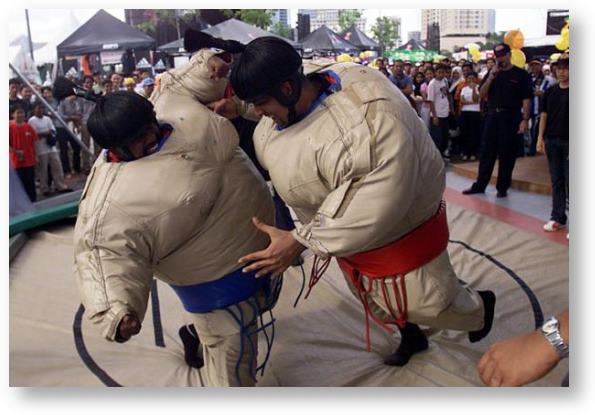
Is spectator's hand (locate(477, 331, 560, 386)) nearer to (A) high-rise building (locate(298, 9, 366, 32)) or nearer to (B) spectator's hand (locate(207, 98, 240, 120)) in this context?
(B) spectator's hand (locate(207, 98, 240, 120))

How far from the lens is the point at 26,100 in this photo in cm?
226

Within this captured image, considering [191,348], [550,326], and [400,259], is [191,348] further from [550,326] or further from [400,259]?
[550,326]

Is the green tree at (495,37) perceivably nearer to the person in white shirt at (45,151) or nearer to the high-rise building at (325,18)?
the high-rise building at (325,18)

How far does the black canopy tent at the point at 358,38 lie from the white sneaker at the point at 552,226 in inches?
47.1

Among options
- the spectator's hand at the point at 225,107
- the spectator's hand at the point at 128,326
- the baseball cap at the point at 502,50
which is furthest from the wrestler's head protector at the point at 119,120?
the baseball cap at the point at 502,50

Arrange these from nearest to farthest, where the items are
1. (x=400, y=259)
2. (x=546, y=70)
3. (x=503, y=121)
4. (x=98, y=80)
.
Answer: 1. (x=400, y=259)
2. (x=98, y=80)
3. (x=546, y=70)
4. (x=503, y=121)

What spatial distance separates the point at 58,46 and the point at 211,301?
104 centimetres

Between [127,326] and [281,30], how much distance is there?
943 millimetres

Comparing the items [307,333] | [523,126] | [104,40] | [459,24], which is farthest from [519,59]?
[104,40]

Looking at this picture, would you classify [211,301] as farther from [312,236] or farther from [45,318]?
[45,318]

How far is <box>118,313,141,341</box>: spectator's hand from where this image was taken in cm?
125

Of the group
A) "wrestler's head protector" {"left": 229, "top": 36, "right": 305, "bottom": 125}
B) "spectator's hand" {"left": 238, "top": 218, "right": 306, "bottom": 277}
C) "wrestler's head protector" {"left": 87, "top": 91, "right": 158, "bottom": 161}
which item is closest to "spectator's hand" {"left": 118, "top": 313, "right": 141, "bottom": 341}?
"spectator's hand" {"left": 238, "top": 218, "right": 306, "bottom": 277}

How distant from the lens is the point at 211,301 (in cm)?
156

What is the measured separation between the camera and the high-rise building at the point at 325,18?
168 centimetres
